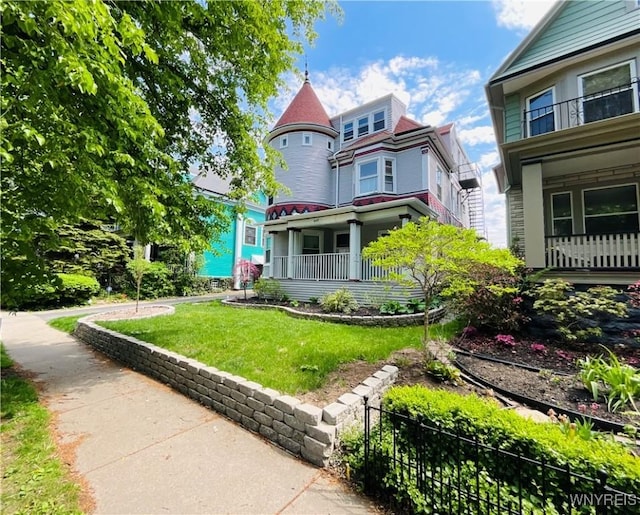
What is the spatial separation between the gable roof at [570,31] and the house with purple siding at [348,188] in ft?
14.3

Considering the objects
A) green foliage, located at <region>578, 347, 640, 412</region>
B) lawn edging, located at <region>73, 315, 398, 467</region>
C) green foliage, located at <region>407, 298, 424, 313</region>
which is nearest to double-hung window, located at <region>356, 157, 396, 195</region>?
green foliage, located at <region>407, 298, 424, 313</region>

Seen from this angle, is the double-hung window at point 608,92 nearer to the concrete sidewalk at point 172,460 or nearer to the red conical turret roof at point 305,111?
the concrete sidewalk at point 172,460

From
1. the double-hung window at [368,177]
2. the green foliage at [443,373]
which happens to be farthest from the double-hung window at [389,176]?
the green foliage at [443,373]

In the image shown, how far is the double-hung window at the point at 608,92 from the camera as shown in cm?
791

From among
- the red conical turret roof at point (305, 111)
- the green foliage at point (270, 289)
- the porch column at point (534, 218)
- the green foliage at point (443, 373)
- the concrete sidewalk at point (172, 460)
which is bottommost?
the concrete sidewalk at point (172, 460)

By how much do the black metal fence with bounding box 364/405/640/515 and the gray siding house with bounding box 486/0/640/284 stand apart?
614 cm

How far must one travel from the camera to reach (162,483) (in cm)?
269

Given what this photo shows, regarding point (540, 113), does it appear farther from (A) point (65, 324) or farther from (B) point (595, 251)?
(A) point (65, 324)

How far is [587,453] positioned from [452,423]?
934 millimetres

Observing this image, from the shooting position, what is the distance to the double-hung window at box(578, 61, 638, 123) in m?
7.91

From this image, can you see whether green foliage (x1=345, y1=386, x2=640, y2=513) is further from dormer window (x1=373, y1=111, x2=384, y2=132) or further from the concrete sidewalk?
dormer window (x1=373, y1=111, x2=384, y2=132)

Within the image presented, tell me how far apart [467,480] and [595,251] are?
295 inches

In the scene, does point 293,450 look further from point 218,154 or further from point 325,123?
point 325,123

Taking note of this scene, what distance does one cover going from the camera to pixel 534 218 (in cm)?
738
